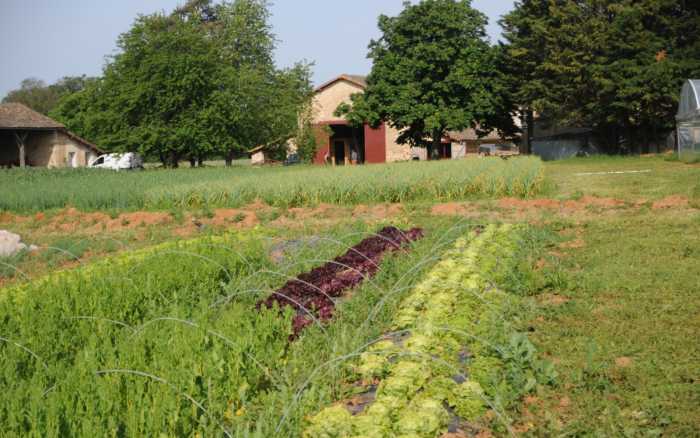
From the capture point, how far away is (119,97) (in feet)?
141

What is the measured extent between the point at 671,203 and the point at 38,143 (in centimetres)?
4222

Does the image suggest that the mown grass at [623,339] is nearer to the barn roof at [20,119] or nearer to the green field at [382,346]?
the green field at [382,346]

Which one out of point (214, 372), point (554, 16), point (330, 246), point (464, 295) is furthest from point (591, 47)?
point (214, 372)

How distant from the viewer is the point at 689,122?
27.5 meters

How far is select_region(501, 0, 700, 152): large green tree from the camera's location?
35.0m

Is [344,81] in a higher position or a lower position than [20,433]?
higher

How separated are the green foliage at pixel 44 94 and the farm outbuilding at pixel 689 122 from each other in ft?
232

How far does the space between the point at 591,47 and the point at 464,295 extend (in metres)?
33.8

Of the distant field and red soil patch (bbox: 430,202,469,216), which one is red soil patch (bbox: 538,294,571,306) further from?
the distant field

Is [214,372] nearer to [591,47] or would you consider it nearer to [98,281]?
[98,281]

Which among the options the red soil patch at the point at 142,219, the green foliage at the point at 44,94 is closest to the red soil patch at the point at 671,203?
the red soil patch at the point at 142,219

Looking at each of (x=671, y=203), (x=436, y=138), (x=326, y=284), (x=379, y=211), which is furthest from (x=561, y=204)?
(x=436, y=138)

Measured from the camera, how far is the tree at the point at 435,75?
40.7 meters

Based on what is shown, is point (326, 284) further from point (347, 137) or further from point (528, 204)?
point (347, 137)
